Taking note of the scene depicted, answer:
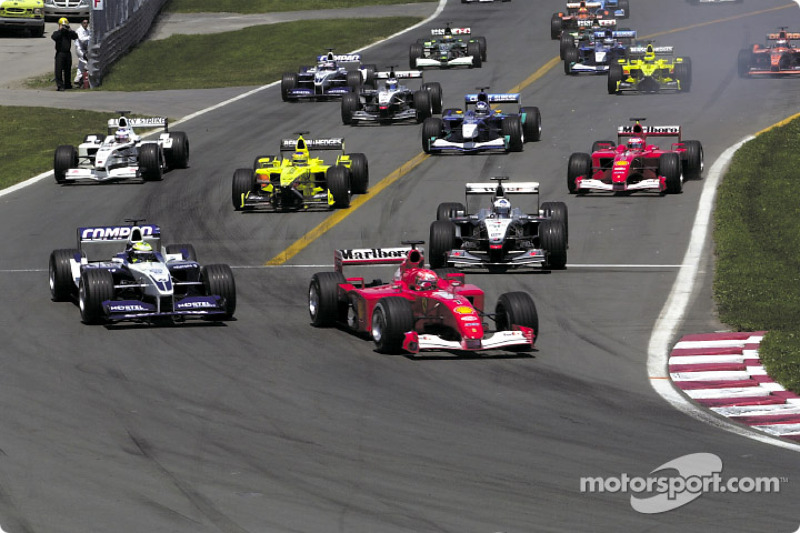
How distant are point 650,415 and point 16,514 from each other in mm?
7272

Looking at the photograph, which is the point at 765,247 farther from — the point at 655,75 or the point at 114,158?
the point at 655,75

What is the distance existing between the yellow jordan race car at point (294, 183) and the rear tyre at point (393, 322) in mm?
12742

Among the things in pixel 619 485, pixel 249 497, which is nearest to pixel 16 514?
pixel 249 497

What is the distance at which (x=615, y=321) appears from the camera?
73.4 feet

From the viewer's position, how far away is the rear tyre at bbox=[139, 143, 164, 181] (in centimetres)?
3640

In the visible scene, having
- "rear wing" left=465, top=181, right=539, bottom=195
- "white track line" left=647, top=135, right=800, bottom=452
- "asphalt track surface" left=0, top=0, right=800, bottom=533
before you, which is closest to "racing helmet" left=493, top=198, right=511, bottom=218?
"rear wing" left=465, top=181, right=539, bottom=195

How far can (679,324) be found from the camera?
22.1 metres

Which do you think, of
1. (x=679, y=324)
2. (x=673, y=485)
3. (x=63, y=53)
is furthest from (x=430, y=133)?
(x=673, y=485)

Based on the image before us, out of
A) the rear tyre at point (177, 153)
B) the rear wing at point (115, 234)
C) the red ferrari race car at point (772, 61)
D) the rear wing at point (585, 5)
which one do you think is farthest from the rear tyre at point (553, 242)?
the rear wing at point (585, 5)

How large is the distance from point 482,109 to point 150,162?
8.91 m

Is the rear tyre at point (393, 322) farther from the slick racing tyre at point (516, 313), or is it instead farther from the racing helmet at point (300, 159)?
the racing helmet at point (300, 159)

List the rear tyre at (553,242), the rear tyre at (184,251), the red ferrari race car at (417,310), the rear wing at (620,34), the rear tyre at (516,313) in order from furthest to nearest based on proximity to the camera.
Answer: the rear wing at (620,34) < the rear tyre at (553,242) < the rear tyre at (184,251) < the rear tyre at (516,313) < the red ferrari race car at (417,310)

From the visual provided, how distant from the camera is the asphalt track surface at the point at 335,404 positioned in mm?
13086

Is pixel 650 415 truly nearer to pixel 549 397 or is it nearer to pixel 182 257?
pixel 549 397
